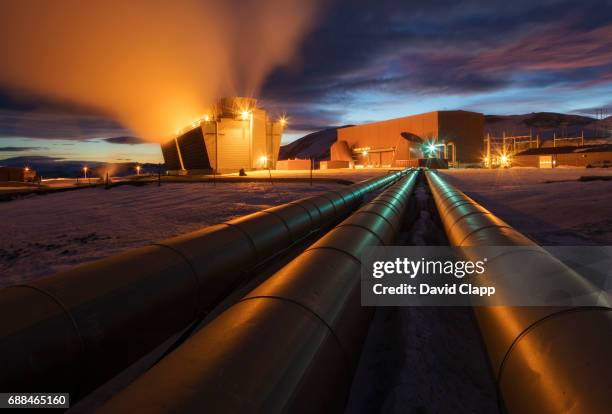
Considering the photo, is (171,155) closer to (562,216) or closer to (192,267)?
(562,216)

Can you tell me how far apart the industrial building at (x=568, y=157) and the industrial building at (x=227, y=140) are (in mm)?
54909

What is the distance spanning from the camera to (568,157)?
2468 inches

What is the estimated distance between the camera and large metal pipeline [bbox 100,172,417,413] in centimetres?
153

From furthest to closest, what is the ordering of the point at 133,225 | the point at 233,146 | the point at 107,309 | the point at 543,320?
the point at 233,146 → the point at 133,225 → the point at 107,309 → the point at 543,320

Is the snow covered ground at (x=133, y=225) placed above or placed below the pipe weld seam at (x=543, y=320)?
below

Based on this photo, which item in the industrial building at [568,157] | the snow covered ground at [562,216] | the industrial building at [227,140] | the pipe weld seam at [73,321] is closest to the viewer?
the pipe weld seam at [73,321]

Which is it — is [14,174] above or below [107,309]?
above

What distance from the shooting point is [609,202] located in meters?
10.3

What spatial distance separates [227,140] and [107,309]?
6235 centimetres

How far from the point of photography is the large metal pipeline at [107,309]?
2.26 meters

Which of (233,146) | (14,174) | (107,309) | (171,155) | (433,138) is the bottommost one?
(107,309)

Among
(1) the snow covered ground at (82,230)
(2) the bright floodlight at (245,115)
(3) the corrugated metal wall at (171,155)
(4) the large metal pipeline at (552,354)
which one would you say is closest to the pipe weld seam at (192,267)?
(4) the large metal pipeline at (552,354)

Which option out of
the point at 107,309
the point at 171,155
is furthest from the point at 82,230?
the point at 171,155

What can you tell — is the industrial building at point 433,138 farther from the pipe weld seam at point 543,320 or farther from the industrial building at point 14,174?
the pipe weld seam at point 543,320
